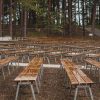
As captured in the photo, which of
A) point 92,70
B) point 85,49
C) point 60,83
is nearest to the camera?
point 60,83

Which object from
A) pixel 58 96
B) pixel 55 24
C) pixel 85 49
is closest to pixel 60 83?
pixel 58 96

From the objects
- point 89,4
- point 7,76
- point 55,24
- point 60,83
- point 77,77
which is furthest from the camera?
point 89,4

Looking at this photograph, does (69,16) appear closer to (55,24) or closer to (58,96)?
(55,24)

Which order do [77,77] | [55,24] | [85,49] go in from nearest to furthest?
[77,77], [85,49], [55,24]

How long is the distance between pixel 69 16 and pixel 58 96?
49003 mm

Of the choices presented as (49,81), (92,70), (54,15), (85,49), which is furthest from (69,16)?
(49,81)

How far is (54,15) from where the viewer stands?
5709cm

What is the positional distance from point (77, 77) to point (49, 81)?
332cm

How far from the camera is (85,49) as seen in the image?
22188 millimetres

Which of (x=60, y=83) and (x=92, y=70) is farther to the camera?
(x=92, y=70)

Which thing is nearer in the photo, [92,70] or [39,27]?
[92,70]

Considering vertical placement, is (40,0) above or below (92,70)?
above

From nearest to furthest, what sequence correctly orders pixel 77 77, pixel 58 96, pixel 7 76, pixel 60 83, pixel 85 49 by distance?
pixel 77 77
pixel 58 96
pixel 60 83
pixel 7 76
pixel 85 49

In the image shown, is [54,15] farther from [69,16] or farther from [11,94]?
[11,94]
